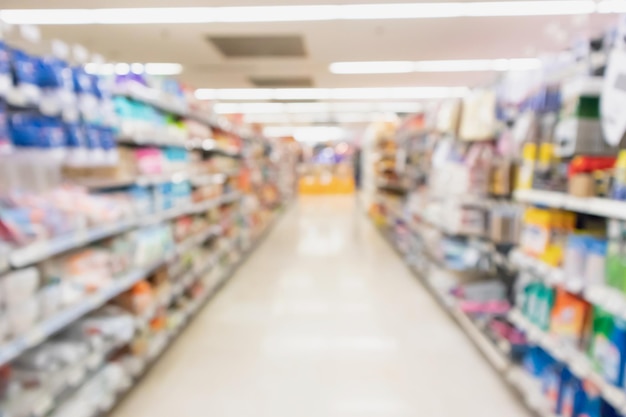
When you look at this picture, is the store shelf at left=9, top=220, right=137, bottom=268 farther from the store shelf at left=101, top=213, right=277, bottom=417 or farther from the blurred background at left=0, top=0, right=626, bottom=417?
the store shelf at left=101, top=213, right=277, bottom=417

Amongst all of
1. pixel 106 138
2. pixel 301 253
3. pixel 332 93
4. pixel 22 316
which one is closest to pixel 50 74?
pixel 106 138

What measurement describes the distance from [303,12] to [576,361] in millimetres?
4912

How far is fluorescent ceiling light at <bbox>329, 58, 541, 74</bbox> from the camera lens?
8508mm

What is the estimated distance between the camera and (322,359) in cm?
350

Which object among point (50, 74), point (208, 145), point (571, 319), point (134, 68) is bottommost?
point (571, 319)

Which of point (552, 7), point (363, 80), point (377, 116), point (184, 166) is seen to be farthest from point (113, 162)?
point (377, 116)

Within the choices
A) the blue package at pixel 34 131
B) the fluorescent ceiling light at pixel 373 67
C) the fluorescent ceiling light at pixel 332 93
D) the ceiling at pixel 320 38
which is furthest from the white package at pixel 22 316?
the fluorescent ceiling light at pixel 332 93

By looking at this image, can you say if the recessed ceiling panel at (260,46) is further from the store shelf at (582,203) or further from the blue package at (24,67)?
the store shelf at (582,203)

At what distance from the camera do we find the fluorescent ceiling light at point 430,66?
27.9ft

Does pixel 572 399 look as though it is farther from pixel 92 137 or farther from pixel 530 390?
pixel 92 137

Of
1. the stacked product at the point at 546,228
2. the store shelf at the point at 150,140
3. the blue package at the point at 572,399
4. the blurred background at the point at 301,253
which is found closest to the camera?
the stacked product at the point at 546,228

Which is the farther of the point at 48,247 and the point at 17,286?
the point at 48,247

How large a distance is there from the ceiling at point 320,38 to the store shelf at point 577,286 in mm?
3398

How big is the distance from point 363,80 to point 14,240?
9.14m
